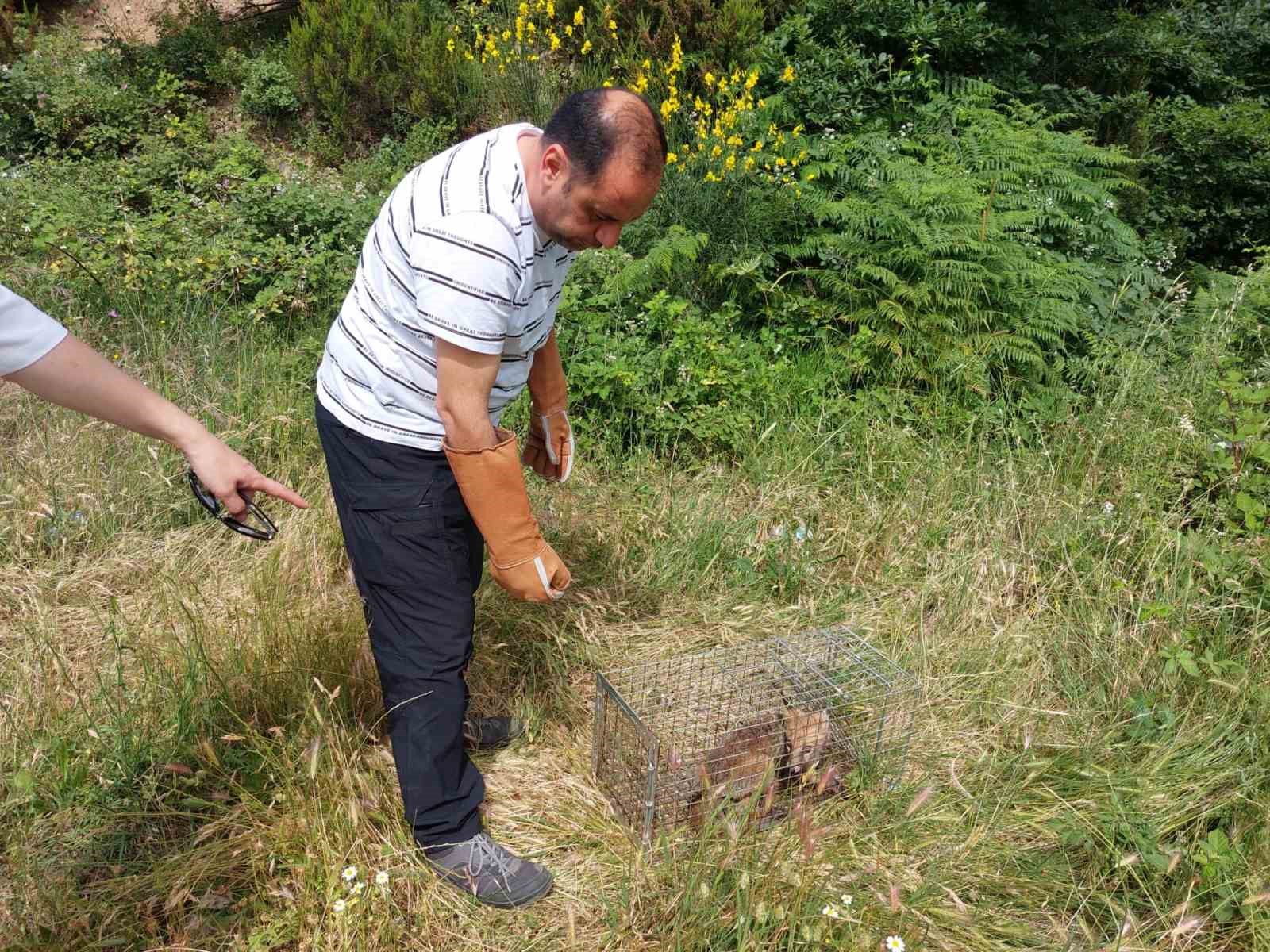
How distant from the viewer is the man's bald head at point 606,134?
72.1 inches

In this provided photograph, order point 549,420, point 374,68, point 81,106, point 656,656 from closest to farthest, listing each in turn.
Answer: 1. point 549,420
2. point 656,656
3. point 81,106
4. point 374,68

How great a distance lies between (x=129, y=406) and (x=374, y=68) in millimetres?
6509

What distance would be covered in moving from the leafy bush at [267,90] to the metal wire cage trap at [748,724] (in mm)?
6256

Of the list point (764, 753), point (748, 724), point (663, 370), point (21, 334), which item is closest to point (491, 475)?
point (21, 334)

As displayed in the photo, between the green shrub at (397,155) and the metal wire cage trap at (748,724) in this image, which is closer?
the metal wire cage trap at (748,724)

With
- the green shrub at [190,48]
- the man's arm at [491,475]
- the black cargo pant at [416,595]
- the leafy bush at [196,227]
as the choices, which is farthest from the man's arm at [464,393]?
the green shrub at [190,48]

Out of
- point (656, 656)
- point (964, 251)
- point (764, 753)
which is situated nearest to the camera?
point (764, 753)

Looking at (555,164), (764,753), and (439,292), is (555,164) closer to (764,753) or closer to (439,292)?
(439,292)

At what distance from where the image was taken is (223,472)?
1.70 meters

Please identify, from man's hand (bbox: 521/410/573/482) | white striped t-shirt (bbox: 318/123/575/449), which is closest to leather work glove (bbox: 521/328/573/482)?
man's hand (bbox: 521/410/573/482)

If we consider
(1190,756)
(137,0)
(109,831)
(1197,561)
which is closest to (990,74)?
(1197,561)

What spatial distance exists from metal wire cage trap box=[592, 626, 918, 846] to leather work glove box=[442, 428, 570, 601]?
0.44 m

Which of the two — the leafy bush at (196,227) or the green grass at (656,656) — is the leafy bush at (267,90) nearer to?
the leafy bush at (196,227)

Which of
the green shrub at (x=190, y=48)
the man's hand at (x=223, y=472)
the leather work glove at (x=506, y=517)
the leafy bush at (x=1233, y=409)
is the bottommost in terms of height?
the green shrub at (x=190, y=48)
